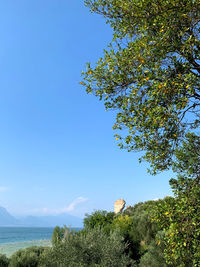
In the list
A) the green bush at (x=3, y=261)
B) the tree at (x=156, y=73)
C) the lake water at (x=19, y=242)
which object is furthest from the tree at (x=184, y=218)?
the green bush at (x=3, y=261)

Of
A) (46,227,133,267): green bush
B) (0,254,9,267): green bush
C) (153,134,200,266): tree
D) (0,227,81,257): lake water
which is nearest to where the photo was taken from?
(153,134,200,266): tree

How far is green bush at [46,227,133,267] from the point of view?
33.1 feet

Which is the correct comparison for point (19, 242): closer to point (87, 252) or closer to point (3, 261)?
point (3, 261)

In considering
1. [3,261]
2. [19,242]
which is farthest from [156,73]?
[19,242]

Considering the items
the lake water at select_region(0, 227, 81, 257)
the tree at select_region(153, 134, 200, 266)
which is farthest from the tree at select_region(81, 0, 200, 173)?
the lake water at select_region(0, 227, 81, 257)

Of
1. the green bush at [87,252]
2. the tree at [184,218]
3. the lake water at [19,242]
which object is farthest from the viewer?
the lake water at [19,242]

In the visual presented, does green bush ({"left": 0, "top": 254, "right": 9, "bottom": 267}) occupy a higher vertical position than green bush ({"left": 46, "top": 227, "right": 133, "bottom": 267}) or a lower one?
lower

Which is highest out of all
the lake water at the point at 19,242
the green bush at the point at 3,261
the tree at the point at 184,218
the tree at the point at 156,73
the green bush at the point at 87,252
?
the tree at the point at 156,73

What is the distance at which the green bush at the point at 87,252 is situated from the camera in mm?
10094

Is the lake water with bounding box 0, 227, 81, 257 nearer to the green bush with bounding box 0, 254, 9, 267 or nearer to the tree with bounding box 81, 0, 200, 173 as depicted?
the green bush with bounding box 0, 254, 9, 267

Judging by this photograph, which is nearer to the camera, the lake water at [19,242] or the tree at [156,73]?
the tree at [156,73]

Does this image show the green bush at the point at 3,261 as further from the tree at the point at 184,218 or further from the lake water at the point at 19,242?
the tree at the point at 184,218

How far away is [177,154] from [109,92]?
3.55 m

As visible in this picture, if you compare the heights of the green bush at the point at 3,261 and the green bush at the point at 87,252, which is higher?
the green bush at the point at 87,252
